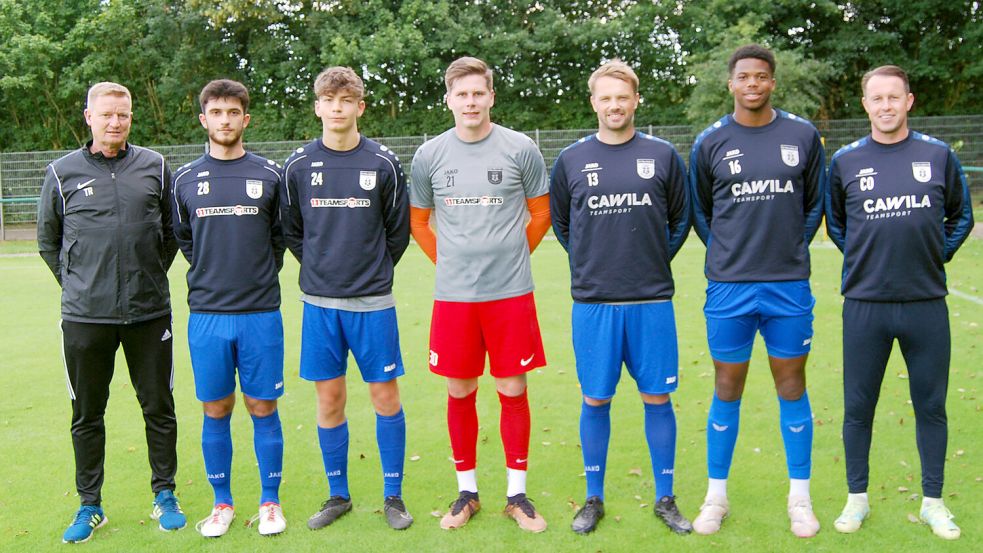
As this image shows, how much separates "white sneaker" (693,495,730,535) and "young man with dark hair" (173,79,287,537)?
1989 millimetres

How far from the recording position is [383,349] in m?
4.38

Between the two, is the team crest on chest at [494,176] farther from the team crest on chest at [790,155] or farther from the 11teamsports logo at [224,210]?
the team crest on chest at [790,155]

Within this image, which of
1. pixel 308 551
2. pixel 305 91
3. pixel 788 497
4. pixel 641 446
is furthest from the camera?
pixel 305 91

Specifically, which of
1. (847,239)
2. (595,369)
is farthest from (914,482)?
(595,369)

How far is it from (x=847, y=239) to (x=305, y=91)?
80.3 feet

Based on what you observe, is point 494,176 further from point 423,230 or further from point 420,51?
point 420,51

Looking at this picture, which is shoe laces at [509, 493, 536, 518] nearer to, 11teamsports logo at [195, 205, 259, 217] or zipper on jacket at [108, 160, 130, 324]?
11teamsports logo at [195, 205, 259, 217]

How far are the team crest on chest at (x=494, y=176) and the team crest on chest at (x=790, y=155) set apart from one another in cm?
131

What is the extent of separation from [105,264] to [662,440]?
2.78 meters

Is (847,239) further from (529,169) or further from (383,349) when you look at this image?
(383,349)

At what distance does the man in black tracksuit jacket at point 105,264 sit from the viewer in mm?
4293

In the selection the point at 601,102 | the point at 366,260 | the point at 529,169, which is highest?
the point at 601,102

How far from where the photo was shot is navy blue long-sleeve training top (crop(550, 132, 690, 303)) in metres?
4.19

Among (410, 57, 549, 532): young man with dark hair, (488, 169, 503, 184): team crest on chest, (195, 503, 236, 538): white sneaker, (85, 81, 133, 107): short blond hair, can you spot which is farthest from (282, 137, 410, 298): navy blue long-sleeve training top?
(195, 503, 236, 538): white sneaker
